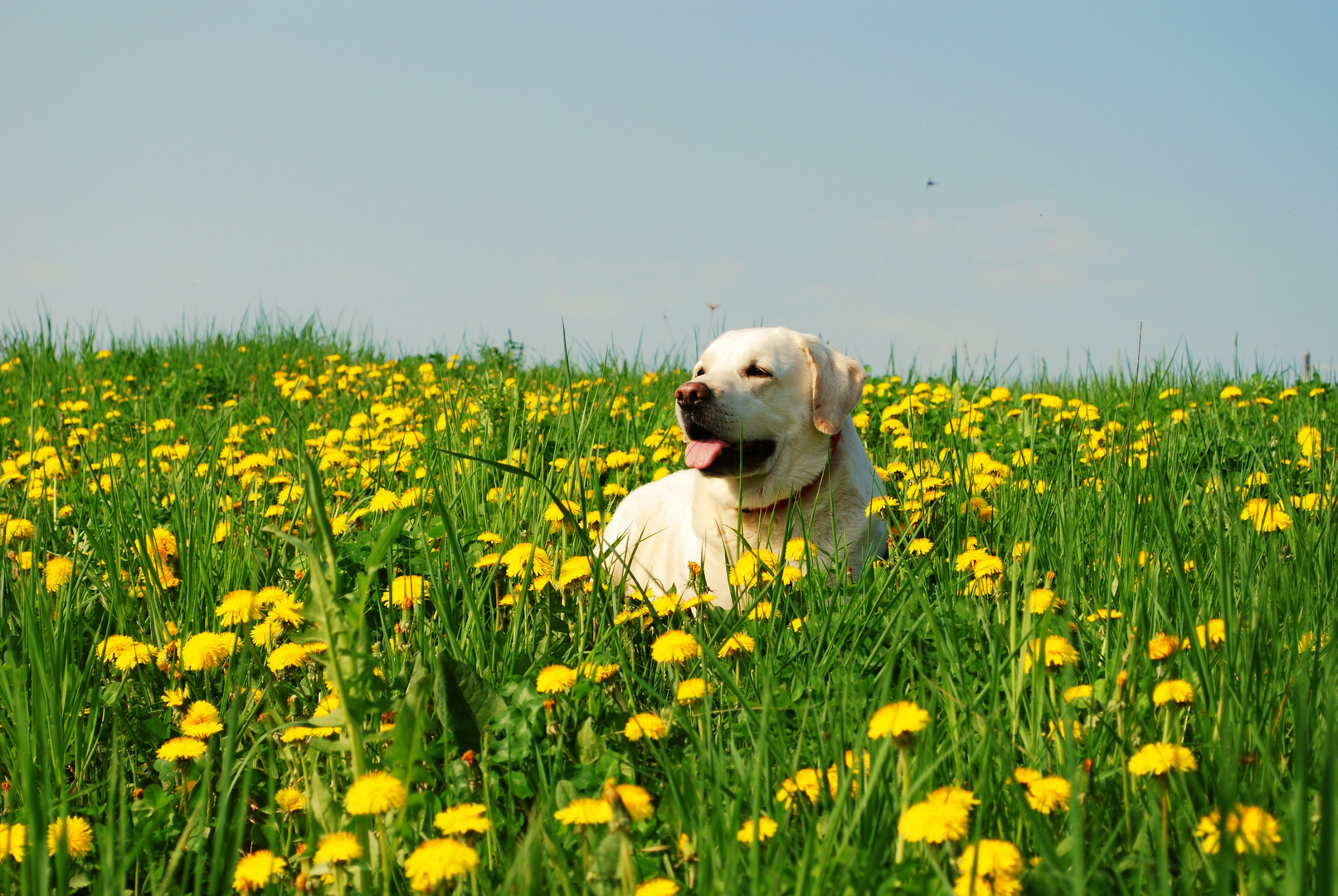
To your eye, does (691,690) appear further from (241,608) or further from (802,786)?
(241,608)

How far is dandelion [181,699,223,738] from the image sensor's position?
195cm

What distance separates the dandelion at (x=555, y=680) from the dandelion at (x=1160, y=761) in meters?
1.03

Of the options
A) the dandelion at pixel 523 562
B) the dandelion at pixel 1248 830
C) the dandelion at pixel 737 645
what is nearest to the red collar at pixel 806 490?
the dandelion at pixel 523 562

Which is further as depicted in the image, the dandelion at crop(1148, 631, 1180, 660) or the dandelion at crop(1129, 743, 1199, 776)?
the dandelion at crop(1148, 631, 1180, 660)

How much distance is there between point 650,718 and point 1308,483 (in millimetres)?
3416

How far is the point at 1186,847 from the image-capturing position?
1445 millimetres

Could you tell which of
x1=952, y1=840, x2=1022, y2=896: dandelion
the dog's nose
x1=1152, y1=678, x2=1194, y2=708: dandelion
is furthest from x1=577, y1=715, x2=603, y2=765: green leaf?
the dog's nose

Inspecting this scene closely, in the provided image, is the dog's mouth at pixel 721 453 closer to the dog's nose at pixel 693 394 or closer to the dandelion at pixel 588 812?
the dog's nose at pixel 693 394

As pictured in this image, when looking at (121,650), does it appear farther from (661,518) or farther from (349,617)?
(661,518)

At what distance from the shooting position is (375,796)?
1.48 metres

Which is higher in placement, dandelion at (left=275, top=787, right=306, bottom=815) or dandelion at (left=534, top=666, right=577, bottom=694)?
dandelion at (left=534, top=666, right=577, bottom=694)

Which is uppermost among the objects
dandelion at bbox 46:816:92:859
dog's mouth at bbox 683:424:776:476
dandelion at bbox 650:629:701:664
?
dog's mouth at bbox 683:424:776:476

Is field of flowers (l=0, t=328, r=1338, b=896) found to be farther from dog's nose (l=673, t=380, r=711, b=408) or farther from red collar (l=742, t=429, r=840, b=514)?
dog's nose (l=673, t=380, r=711, b=408)

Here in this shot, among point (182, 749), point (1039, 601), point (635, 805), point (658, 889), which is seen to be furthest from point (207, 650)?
point (1039, 601)
